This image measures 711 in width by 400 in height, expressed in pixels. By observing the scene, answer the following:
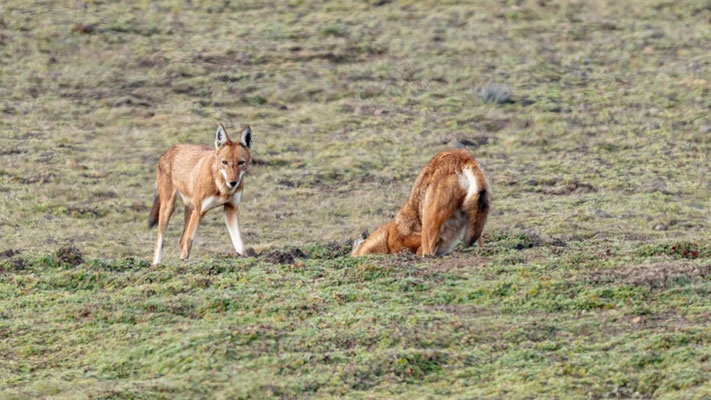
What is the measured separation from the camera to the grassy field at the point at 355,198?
23.2ft

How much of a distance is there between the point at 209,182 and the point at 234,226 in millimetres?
617

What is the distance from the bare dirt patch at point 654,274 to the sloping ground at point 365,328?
23mm

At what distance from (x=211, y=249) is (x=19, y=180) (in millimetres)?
5258

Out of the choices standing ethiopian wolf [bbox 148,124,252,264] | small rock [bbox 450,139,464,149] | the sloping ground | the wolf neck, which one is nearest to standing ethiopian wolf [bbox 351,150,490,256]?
the sloping ground

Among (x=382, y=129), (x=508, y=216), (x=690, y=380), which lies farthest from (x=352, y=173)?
(x=690, y=380)

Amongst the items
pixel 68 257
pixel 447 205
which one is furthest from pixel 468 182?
pixel 68 257

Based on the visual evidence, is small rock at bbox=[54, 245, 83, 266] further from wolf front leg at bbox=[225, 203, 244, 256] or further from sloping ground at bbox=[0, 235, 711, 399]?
wolf front leg at bbox=[225, 203, 244, 256]

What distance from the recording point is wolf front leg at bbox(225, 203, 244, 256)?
11.7 metres

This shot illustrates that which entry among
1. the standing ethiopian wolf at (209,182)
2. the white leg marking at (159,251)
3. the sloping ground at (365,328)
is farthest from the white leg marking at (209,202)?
the sloping ground at (365,328)

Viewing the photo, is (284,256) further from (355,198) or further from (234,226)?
(355,198)

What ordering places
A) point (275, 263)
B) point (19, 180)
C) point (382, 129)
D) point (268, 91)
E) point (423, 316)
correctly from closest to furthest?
point (423, 316) → point (275, 263) → point (19, 180) → point (382, 129) → point (268, 91)

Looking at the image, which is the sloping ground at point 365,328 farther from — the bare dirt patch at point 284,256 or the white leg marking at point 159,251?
the white leg marking at point 159,251

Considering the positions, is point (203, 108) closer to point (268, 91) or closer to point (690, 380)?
point (268, 91)

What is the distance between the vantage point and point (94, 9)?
26.7 m
